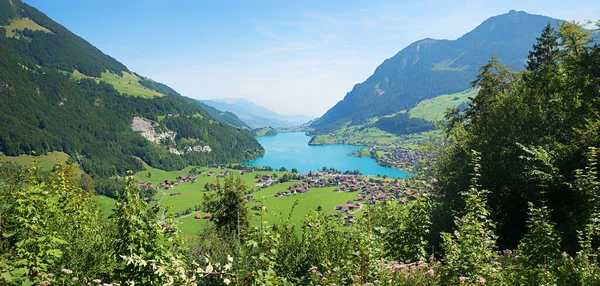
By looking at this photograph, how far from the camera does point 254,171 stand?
592 ft

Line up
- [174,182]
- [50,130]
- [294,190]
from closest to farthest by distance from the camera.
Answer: [294,190]
[174,182]
[50,130]

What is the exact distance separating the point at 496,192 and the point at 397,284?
1105cm

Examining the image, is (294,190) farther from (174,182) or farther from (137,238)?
(137,238)

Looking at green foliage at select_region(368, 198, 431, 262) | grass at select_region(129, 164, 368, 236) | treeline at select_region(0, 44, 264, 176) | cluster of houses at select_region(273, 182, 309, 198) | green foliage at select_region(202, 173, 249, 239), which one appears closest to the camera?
green foliage at select_region(368, 198, 431, 262)

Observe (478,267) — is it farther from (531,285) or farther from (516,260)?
(516,260)

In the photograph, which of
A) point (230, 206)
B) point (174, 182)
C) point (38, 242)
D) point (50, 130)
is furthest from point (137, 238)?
point (50, 130)

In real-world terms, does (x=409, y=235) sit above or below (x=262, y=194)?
above

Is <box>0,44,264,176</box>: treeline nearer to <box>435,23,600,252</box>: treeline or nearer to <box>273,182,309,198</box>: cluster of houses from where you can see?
<box>273,182,309,198</box>: cluster of houses

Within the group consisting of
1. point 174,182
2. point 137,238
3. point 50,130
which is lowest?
point 174,182

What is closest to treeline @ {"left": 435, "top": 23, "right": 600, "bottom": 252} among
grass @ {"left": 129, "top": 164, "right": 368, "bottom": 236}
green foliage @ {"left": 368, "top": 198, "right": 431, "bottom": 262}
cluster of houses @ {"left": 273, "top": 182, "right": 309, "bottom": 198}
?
green foliage @ {"left": 368, "top": 198, "right": 431, "bottom": 262}

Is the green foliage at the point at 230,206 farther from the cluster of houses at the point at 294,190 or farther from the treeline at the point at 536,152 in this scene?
the cluster of houses at the point at 294,190

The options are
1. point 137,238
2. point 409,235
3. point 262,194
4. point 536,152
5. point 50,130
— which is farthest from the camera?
point 50,130

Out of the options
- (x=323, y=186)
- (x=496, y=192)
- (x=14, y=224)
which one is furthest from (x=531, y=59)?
(x=323, y=186)

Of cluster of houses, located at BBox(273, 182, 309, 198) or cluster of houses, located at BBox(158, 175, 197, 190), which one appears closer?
cluster of houses, located at BBox(273, 182, 309, 198)
